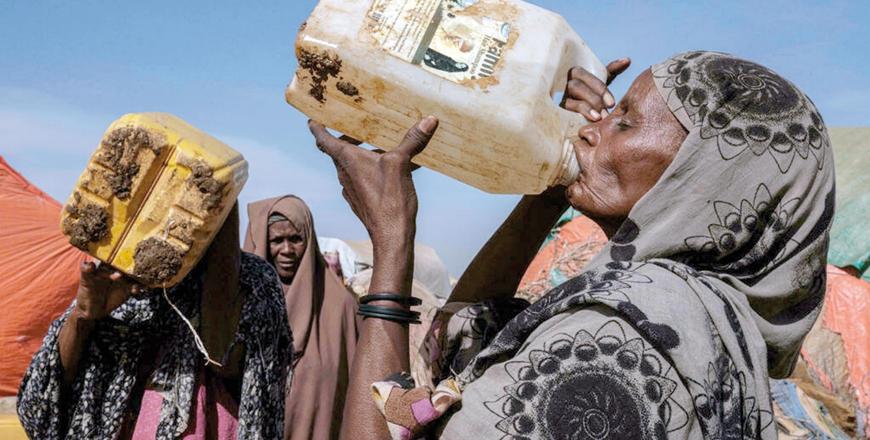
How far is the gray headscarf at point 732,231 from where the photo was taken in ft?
4.79

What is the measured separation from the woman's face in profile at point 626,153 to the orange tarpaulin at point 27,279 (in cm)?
606

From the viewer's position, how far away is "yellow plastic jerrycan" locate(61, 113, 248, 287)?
209 cm

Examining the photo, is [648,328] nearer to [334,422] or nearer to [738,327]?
[738,327]

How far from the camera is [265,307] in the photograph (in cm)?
285

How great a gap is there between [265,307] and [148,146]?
88cm

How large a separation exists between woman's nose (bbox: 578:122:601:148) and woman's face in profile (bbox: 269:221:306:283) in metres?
3.73

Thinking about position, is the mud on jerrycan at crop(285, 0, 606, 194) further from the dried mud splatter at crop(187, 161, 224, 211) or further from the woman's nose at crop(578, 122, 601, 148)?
the dried mud splatter at crop(187, 161, 224, 211)

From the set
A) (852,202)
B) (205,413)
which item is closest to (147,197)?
(205,413)

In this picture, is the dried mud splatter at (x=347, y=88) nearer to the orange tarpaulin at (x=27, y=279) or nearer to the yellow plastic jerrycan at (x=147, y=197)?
the yellow plastic jerrycan at (x=147, y=197)

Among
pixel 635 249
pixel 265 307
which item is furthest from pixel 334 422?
pixel 635 249

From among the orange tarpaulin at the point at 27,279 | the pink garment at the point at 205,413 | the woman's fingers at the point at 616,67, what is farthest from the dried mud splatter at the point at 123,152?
the orange tarpaulin at the point at 27,279

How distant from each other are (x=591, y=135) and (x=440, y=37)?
485 millimetres

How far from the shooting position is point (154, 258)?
2.12 m

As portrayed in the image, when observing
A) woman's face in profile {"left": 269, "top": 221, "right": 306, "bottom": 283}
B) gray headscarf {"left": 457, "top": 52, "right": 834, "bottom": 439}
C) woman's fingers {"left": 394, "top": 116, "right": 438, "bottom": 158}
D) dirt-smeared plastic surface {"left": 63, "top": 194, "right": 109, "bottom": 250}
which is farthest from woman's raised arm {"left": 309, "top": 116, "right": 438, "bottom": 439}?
woman's face in profile {"left": 269, "top": 221, "right": 306, "bottom": 283}
